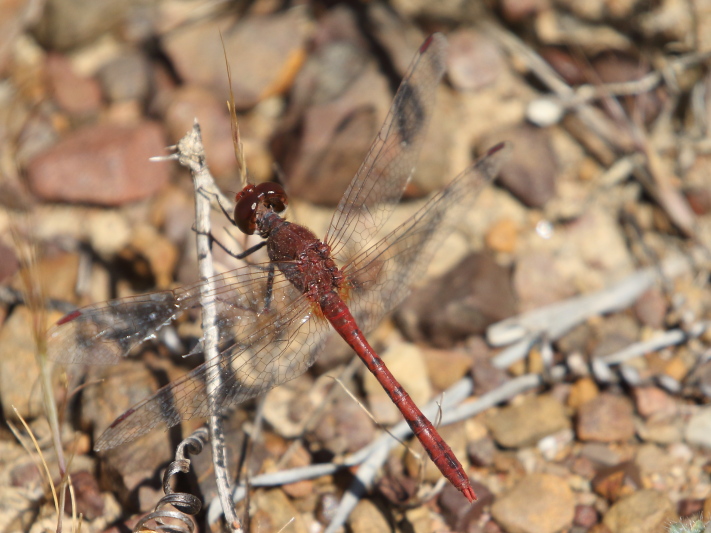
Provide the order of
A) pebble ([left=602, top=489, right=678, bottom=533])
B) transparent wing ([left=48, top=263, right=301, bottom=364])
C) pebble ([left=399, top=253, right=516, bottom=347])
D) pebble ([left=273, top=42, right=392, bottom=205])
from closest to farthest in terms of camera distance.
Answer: transparent wing ([left=48, top=263, right=301, bottom=364])
pebble ([left=602, top=489, right=678, bottom=533])
pebble ([left=399, top=253, right=516, bottom=347])
pebble ([left=273, top=42, right=392, bottom=205])

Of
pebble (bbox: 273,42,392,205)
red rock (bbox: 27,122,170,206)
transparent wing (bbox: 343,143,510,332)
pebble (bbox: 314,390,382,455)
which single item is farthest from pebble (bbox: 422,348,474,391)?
red rock (bbox: 27,122,170,206)

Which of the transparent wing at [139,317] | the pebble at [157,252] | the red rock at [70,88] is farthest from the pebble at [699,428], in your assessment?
the red rock at [70,88]

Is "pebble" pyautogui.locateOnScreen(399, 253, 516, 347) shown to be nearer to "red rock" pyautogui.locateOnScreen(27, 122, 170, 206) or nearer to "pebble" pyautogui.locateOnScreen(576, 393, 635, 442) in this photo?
"pebble" pyautogui.locateOnScreen(576, 393, 635, 442)

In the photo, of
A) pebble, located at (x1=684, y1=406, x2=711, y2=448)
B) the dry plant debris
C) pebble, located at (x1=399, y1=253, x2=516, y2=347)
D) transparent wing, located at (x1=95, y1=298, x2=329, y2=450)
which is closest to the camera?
transparent wing, located at (x1=95, y1=298, x2=329, y2=450)

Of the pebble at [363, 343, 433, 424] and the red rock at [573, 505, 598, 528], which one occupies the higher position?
the pebble at [363, 343, 433, 424]

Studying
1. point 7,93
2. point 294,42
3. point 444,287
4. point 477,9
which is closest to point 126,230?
point 7,93

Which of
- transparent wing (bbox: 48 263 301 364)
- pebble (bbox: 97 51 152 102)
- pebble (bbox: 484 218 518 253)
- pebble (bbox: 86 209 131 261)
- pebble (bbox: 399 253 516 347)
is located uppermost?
pebble (bbox: 97 51 152 102)

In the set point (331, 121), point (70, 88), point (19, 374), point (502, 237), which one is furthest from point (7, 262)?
point (502, 237)

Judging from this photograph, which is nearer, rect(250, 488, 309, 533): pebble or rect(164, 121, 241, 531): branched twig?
rect(164, 121, 241, 531): branched twig
